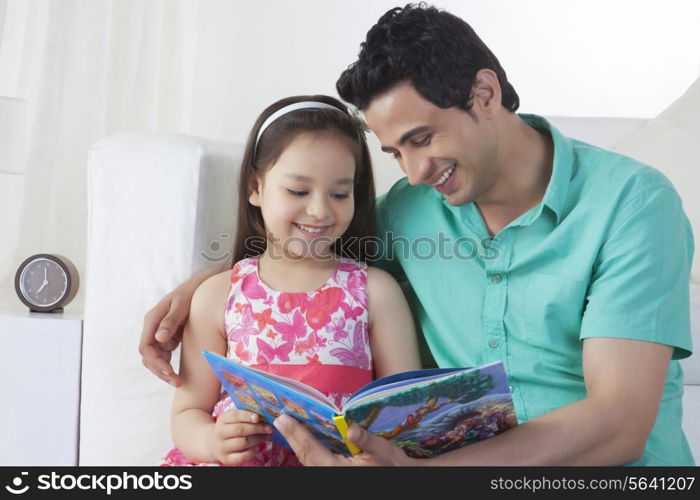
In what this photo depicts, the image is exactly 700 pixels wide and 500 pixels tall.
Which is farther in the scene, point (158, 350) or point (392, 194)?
point (392, 194)

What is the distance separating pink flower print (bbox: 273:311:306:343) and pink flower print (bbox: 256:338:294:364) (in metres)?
0.02

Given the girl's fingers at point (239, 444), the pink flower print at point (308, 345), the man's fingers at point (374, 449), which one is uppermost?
the pink flower print at point (308, 345)

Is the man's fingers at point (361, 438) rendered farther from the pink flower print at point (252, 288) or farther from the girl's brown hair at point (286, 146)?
the girl's brown hair at point (286, 146)

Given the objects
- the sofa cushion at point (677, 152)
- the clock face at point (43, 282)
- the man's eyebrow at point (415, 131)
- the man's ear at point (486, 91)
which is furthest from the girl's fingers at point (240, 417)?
the sofa cushion at point (677, 152)

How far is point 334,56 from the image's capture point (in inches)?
126

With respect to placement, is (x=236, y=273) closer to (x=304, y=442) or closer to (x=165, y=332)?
(x=165, y=332)

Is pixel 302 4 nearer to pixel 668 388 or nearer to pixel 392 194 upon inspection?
pixel 392 194

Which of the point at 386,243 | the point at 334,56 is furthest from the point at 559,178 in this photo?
the point at 334,56

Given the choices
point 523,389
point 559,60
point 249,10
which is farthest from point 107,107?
point 523,389

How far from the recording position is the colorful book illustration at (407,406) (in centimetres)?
Answer: 101

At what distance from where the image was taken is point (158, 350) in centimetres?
145

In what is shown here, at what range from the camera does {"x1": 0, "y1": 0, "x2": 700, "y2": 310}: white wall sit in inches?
123

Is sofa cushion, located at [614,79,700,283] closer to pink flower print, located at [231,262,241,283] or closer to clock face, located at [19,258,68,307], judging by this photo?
pink flower print, located at [231,262,241,283]

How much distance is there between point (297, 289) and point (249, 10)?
6.41 ft
